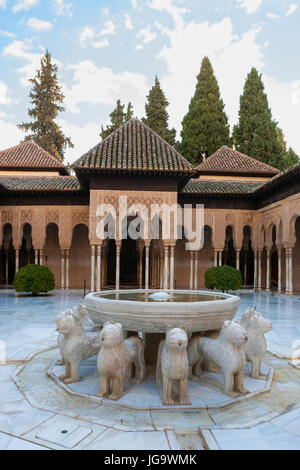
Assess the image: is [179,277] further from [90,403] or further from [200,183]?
[90,403]

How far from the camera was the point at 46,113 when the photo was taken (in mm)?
31625

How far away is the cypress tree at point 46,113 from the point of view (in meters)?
31.4

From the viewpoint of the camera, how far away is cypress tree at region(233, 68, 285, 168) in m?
27.1

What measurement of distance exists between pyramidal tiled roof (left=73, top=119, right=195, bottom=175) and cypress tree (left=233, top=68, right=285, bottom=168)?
46.7 feet

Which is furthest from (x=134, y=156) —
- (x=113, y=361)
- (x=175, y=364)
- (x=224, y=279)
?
(x=175, y=364)

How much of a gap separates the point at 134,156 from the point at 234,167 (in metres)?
9.12

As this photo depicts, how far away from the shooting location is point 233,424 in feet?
9.45

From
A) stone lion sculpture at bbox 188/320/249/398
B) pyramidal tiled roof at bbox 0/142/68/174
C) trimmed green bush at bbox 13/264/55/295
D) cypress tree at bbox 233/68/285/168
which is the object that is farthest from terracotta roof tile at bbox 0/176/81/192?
cypress tree at bbox 233/68/285/168

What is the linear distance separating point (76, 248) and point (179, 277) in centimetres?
625

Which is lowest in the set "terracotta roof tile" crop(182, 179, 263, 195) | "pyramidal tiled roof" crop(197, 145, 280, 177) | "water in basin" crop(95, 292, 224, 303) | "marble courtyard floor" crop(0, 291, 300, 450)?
"marble courtyard floor" crop(0, 291, 300, 450)

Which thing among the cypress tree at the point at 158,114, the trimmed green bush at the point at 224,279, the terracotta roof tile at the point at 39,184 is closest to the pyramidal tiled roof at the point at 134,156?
the terracotta roof tile at the point at 39,184

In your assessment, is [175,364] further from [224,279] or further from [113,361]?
[224,279]

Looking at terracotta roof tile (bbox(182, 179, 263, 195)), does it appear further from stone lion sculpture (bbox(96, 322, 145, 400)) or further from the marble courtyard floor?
stone lion sculpture (bbox(96, 322, 145, 400))

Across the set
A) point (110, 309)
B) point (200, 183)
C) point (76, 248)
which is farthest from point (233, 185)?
point (110, 309)
